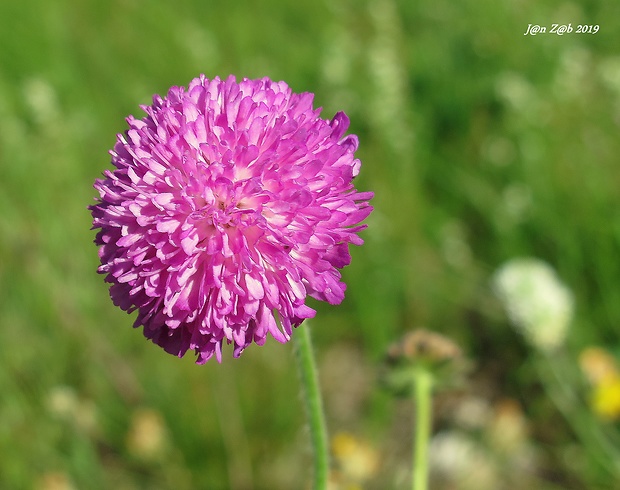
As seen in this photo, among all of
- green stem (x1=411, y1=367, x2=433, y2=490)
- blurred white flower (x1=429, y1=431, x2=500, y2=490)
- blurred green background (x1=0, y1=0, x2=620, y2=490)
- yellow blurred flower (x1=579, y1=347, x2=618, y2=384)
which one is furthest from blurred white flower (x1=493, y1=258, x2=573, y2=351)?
green stem (x1=411, y1=367, x2=433, y2=490)

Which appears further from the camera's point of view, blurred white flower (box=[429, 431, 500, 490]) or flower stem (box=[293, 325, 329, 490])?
blurred white flower (box=[429, 431, 500, 490])

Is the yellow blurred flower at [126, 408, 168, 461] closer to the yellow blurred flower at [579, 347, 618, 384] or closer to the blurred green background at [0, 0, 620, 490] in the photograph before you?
the blurred green background at [0, 0, 620, 490]

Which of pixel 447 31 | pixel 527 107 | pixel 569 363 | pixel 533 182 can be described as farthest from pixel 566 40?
pixel 569 363

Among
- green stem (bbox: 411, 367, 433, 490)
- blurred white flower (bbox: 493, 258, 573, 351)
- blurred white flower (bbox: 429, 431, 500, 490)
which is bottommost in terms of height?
blurred white flower (bbox: 429, 431, 500, 490)

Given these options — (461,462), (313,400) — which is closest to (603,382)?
(461,462)

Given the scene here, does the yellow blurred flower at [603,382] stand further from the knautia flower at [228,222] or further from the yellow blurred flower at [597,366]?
the knautia flower at [228,222]

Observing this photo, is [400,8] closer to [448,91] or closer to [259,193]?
[448,91]

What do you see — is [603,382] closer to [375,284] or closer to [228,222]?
[375,284]
